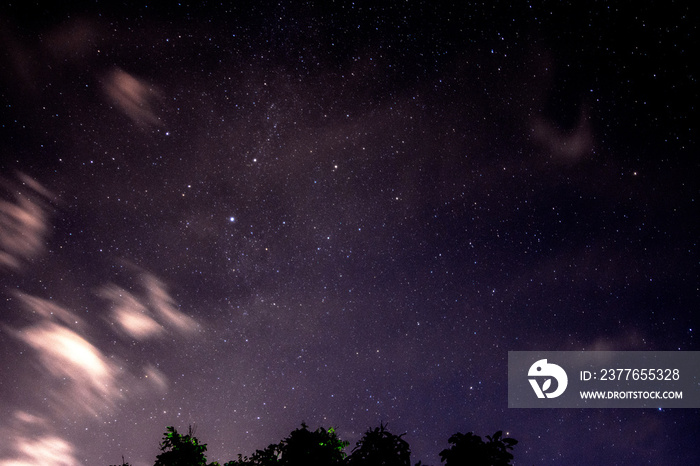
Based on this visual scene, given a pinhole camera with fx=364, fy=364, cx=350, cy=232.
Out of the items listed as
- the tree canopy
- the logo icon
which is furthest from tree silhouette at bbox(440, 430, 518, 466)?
the logo icon

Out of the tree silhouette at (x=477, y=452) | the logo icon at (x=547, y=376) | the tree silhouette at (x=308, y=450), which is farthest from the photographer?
the logo icon at (x=547, y=376)

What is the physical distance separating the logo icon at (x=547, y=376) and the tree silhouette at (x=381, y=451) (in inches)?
336

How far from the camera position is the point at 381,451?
9289mm

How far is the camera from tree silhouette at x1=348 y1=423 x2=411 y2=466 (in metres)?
9.22

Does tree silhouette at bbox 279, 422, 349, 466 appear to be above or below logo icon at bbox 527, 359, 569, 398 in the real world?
below

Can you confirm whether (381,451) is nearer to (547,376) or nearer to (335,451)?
(335,451)

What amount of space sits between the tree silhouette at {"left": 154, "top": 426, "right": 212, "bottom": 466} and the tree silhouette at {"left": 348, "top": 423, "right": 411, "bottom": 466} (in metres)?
6.28

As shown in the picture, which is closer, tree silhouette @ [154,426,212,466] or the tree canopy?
the tree canopy

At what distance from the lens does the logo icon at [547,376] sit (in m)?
15.1

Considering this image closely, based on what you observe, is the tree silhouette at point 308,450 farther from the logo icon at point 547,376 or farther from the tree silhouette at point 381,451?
the logo icon at point 547,376

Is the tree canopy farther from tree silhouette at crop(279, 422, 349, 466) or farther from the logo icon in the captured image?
A: the logo icon

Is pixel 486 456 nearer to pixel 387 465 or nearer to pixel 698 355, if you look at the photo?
pixel 387 465

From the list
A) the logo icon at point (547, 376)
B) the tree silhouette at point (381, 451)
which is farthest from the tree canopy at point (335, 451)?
the logo icon at point (547, 376)

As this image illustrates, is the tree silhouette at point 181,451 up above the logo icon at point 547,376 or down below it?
below
